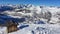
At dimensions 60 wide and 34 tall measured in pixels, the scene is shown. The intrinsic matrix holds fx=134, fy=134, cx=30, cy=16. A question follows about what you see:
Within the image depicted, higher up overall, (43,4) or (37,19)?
(43,4)

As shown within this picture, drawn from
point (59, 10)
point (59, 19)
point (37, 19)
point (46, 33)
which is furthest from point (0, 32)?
point (59, 10)

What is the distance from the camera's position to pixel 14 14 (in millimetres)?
1255

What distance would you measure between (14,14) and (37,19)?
23 centimetres

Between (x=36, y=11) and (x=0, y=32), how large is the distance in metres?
0.72

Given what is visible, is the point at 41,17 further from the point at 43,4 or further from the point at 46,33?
the point at 46,33

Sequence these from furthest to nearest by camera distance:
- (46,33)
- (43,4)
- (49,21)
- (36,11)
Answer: (43,4)
(36,11)
(49,21)
(46,33)

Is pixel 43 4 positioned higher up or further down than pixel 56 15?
higher up

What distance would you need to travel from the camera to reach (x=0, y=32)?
0.62 m

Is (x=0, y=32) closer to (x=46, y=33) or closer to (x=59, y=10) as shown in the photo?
(x=46, y=33)

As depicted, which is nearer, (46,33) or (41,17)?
(46,33)

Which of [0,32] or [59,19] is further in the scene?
[59,19]

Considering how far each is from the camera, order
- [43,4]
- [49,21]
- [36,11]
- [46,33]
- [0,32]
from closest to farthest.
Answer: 1. [0,32]
2. [46,33]
3. [49,21]
4. [36,11]
5. [43,4]

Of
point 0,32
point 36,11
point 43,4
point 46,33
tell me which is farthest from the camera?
point 43,4

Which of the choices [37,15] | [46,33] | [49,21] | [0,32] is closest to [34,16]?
[37,15]
